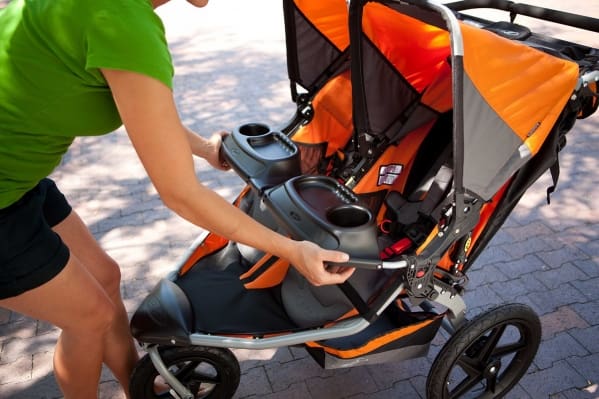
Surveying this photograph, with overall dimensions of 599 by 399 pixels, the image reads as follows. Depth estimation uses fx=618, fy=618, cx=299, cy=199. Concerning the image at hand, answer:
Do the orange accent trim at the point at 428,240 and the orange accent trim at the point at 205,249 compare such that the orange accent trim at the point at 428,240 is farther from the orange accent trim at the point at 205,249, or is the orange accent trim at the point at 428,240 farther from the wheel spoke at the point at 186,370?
the wheel spoke at the point at 186,370

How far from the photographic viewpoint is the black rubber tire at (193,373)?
228 centimetres

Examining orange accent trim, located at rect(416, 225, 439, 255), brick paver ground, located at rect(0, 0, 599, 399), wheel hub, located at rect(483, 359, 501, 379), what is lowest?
brick paver ground, located at rect(0, 0, 599, 399)

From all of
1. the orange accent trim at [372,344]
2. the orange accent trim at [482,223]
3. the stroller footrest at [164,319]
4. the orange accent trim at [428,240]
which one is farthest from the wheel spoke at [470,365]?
the stroller footrest at [164,319]

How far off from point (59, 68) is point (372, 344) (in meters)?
1.43

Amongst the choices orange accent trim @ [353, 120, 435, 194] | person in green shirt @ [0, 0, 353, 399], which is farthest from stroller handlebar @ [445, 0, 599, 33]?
person in green shirt @ [0, 0, 353, 399]

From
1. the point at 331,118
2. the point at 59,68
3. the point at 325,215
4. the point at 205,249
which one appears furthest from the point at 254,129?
the point at 59,68

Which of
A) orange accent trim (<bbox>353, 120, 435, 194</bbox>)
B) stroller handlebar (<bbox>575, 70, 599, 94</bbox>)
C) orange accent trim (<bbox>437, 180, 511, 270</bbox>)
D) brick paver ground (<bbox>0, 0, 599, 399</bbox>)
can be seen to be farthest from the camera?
brick paver ground (<bbox>0, 0, 599, 399</bbox>)

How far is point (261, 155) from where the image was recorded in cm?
244

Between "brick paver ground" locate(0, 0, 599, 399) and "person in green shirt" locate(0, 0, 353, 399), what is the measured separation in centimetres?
91

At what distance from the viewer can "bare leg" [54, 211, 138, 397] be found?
218 centimetres

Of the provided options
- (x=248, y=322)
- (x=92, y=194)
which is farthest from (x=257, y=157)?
(x=92, y=194)

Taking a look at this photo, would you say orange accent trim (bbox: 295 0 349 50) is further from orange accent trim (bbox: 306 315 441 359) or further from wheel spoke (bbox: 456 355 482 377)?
wheel spoke (bbox: 456 355 482 377)

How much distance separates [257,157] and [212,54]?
4.42m

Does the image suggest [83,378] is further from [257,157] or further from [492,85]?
[492,85]
